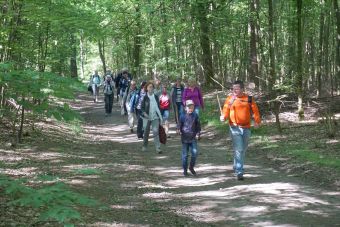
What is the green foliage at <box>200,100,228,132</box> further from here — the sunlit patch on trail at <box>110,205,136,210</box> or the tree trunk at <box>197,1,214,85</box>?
the sunlit patch on trail at <box>110,205,136,210</box>

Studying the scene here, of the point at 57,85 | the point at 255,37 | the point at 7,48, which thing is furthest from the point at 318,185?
the point at 255,37

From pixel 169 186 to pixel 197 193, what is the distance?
850 mm

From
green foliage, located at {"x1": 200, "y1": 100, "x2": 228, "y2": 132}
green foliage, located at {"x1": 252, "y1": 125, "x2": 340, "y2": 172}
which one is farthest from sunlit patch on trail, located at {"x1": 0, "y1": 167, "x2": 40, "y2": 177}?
green foliage, located at {"x1": 200, "y1": 100, "x2": 228, "y2": 132}

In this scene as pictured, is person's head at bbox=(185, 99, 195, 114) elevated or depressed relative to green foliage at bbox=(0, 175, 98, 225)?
elevated

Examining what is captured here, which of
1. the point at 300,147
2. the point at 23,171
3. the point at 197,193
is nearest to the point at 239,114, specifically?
the point at 197,193

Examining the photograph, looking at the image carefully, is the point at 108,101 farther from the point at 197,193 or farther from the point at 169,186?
the point at 197,193

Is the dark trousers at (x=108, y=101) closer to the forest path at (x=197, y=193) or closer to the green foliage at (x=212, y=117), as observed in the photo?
the green foliage at (x=212, y=117)

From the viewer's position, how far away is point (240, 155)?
969 centimetres

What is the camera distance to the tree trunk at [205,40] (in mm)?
19531

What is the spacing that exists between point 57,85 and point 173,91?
9.76 m

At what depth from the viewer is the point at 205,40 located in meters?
23.1

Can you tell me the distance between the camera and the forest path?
23.7ft

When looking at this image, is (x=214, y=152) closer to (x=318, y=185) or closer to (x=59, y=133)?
(x=318, y=185)

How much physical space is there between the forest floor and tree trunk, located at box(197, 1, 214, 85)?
21.8 feet
